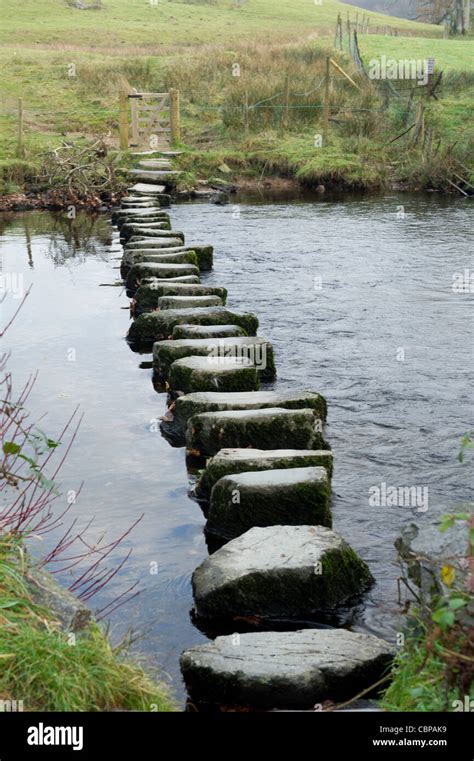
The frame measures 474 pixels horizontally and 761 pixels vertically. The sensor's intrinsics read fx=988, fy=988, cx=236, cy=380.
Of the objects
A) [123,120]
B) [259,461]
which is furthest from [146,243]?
[123,120]

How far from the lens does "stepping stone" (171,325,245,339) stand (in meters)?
9.33

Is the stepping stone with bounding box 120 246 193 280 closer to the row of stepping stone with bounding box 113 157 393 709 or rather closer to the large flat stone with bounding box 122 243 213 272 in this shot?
the large flat stone with bounding box 122 243 213 272

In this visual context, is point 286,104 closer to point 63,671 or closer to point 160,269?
point 160,269

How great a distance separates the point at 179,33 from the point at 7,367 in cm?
5042

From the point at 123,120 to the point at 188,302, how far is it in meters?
15.5

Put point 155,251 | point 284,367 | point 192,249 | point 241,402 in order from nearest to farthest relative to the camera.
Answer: point 241,402
point 284,367
point 155,251
point 192,249

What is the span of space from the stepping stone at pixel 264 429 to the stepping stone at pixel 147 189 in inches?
571

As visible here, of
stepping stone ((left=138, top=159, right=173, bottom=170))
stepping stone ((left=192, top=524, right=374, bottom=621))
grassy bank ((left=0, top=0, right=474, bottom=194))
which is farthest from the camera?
grassy bank ((left=0, top=0, right=474, bottom=194))

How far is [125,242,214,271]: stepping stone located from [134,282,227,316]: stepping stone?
2.08m

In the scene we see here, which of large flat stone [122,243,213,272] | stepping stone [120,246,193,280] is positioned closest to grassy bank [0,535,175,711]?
stepping stone [120,246,193,280]

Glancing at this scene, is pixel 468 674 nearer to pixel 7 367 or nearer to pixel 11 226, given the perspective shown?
pixel 7 367

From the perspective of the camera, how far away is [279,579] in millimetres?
5312
